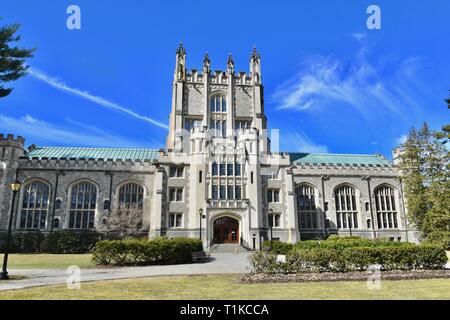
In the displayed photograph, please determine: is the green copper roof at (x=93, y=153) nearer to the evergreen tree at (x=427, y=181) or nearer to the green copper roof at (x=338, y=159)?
the green copper roof at (x=338, y=159)

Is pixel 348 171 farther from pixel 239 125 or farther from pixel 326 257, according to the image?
pixel 326 257

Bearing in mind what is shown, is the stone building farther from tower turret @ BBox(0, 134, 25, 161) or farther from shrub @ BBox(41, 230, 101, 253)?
shrub @ BBox(41, 230, 101, 253)

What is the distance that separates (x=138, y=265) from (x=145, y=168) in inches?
907

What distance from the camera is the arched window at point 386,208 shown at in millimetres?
43844

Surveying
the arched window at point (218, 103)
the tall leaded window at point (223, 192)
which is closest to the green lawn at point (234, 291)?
the tall leaded window at point (223, 192)

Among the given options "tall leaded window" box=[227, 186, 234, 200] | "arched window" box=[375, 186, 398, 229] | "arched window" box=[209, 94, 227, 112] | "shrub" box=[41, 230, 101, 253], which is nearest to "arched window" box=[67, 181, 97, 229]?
"shrub" box=[41, 230, 101, 253]

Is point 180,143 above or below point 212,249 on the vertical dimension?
above

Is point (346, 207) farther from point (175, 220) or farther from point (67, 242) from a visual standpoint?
point (67, 242)

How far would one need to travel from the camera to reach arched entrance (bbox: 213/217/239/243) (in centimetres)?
3800

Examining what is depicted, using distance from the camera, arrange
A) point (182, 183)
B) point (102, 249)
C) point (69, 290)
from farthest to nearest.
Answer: point (182, 183), point (102, 249), point (69, 290)

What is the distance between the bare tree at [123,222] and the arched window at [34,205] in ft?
24.3

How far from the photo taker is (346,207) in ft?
143

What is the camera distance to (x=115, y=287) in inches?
444
